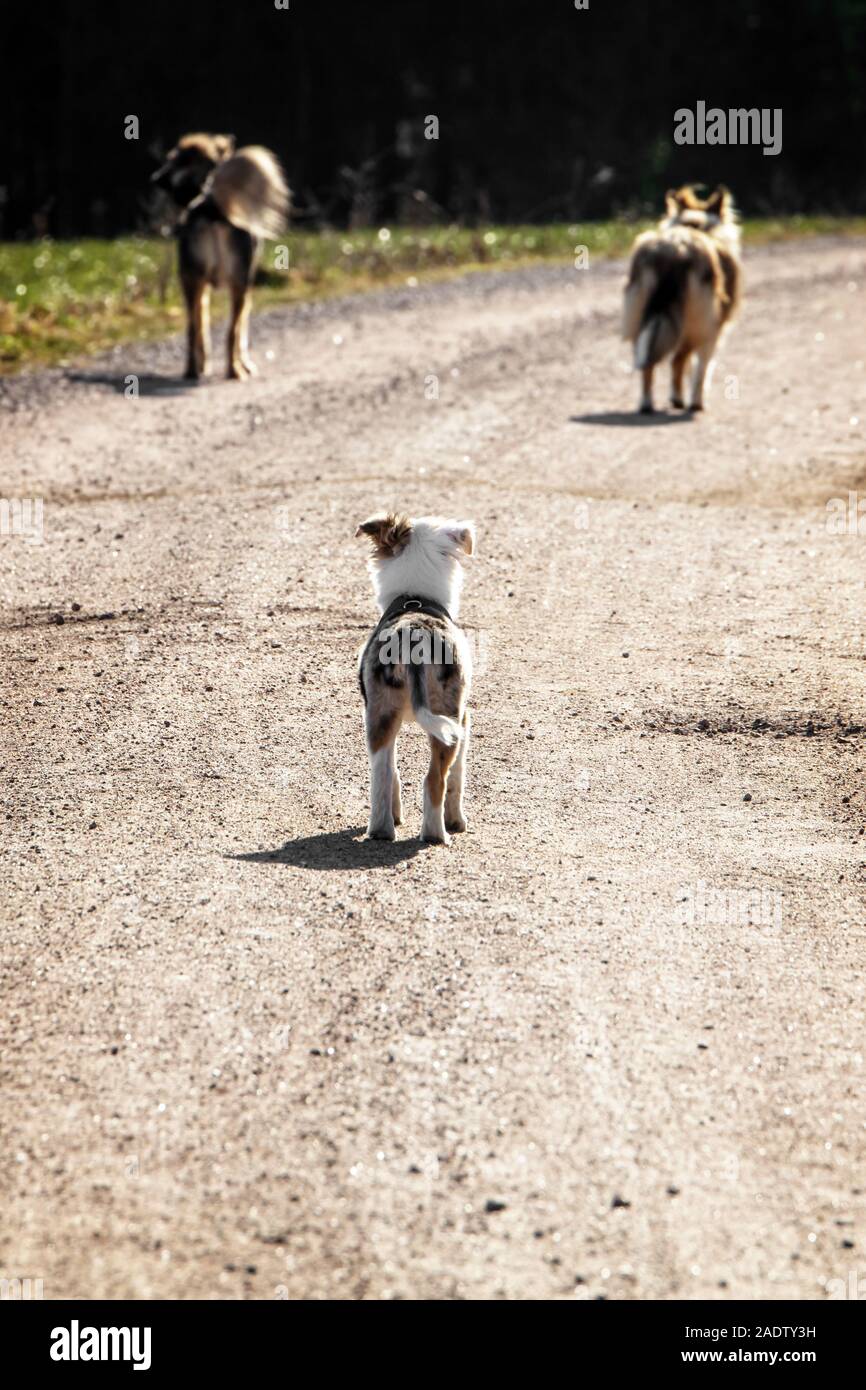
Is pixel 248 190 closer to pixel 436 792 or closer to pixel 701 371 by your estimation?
pixel 701 371

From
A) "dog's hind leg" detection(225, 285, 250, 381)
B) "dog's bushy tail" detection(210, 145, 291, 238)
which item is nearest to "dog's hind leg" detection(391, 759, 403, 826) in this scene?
"dog's hind leg" detection(225, 285, 250, 381)

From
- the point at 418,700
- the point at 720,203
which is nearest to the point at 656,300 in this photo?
the point at 720,203

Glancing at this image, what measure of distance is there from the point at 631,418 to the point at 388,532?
7.84 m

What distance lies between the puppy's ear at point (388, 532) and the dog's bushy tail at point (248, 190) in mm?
9215

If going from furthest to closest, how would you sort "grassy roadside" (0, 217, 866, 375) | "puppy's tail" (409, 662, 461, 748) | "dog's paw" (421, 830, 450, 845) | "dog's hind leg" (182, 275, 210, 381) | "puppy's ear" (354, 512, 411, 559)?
"grassy roadside" (0, 217, 866, 375) → "dog's hind leg" (182, 275, 210, 381) → "puppy's ear" (354, 512, 411, 559) → "dog's paw" (421, 830, 450, 845) → "puppy's tail" (409, 662, 461, 748)

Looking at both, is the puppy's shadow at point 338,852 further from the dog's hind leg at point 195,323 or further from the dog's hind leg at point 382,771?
the dog's hind leg at point 195,323

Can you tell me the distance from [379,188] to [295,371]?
2767 centimetres

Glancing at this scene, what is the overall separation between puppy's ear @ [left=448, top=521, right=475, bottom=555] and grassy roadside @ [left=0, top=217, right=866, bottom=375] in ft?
32.3

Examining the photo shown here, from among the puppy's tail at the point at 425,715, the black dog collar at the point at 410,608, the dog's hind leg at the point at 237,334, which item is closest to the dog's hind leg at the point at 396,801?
the puppy's tail at the point at 425,715

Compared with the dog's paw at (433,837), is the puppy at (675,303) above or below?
above

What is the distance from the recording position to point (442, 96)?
45.2m

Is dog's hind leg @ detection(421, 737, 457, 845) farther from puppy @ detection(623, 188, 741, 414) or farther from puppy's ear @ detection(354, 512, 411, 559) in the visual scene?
puppy @ detection(623, 188, 741, 414)

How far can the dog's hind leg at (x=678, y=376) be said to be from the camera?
14.0 meters

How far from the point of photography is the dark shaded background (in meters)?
38.8
